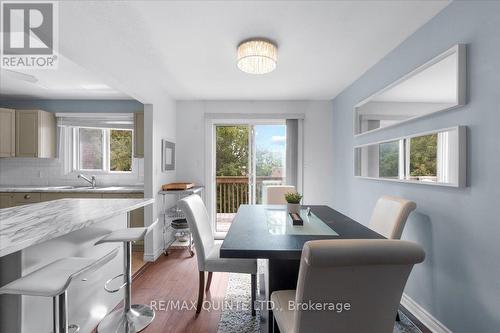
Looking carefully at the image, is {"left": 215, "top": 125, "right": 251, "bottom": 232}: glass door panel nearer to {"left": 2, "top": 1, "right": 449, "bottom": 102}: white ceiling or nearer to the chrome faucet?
{"left": 2, "top": 1, "right": 449, "bottom": 102}: white ceiling

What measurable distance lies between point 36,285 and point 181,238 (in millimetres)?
2924

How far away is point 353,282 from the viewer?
952 millimetres

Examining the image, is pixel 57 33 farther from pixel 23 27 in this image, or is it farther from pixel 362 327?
pixel 362 327

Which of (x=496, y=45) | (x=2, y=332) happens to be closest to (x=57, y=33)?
(x=2, y=332)

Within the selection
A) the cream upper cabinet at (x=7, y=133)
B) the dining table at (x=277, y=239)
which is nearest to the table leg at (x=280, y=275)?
the dining table at (x=277, y=239)

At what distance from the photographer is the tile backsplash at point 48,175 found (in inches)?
157

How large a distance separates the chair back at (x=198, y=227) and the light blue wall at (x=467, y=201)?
179cm

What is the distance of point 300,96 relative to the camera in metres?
3.95

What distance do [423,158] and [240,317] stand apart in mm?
1966

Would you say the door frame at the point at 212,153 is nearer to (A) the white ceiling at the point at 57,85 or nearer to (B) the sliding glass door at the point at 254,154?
(B) the sliding glass door at the point at 254,154

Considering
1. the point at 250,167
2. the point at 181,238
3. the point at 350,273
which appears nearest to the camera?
the point at 350,273

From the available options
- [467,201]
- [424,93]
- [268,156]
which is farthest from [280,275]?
[268,156]

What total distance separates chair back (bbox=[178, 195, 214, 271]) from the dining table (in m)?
0.34

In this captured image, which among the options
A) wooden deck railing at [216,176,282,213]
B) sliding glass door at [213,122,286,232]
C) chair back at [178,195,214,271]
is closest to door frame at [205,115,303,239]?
sliding glass door at [213,122,286,232]
